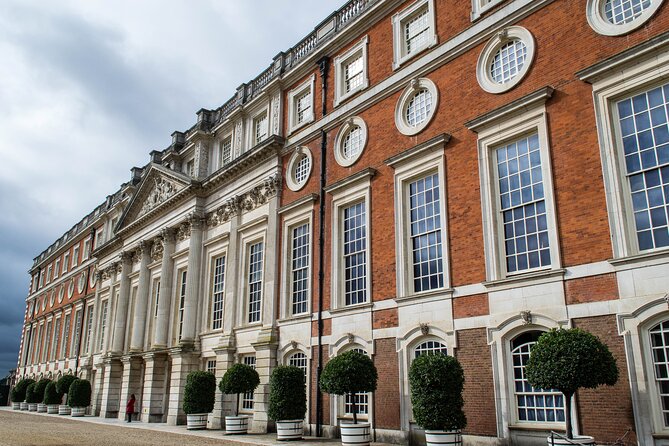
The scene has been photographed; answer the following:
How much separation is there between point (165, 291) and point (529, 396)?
22111 millimetres

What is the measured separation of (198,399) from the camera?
24.2 m

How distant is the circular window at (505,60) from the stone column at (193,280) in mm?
17497

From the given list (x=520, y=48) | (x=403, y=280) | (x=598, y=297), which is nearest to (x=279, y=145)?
(x=403, y=280)

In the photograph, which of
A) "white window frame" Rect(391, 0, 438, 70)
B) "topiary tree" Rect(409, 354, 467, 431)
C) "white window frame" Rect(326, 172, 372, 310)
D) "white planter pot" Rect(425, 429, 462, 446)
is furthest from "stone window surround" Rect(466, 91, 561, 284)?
"white window frame" Rect(326, 172, 372, 310)

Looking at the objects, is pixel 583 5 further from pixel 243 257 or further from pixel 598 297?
pixel 243 257

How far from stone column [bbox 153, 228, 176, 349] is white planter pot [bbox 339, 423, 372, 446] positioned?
1668 centimetres

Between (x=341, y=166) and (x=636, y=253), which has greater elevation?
(x=341, y=166)

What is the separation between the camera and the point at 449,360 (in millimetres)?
14367

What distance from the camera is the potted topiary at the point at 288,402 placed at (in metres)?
19.0

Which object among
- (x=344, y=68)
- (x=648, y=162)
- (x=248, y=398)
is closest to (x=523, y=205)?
(x=648, y=162)

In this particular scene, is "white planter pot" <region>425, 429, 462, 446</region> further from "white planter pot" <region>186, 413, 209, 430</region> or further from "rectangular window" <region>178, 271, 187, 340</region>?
"rectangular window" <region>178, 271, 187, 340</region>

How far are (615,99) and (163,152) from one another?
28.4 metres

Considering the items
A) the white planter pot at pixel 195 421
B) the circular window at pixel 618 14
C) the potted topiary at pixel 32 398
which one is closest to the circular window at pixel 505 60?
the circular window at pixel 618 14

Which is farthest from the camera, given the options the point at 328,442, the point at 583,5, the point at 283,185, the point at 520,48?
the point at 283,185
